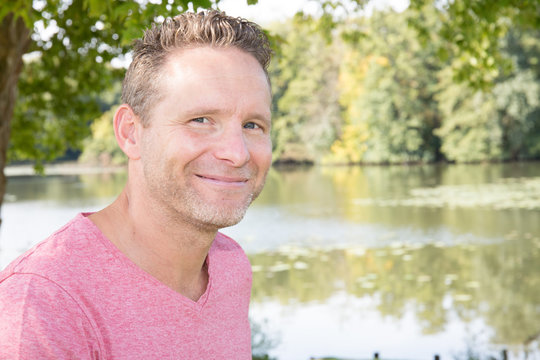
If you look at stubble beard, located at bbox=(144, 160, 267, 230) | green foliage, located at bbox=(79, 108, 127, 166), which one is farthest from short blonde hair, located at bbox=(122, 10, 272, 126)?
green foliage, located at bbox=(79, 108, 127, 166)

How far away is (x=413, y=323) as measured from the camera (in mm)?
9078

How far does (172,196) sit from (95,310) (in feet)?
0.84

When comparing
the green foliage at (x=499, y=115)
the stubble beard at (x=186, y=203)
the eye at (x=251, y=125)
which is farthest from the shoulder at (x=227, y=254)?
the green foliage at (x=499, y=115)

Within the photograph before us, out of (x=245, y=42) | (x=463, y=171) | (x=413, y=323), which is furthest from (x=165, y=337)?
(x=463, y=171)

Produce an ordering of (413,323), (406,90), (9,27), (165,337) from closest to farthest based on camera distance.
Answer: (165,337) → (9,27) → (413,323) → (406,90)

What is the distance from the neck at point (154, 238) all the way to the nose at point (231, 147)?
152 millimetres

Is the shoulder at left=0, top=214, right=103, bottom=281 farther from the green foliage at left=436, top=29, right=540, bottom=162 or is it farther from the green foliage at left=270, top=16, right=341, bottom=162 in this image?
the green foliage at left=270, top=16, right=341, bottom=162

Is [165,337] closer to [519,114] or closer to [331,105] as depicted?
[519,114]

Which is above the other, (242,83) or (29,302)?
(242,83)

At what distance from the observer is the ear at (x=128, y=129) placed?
126 centimetres

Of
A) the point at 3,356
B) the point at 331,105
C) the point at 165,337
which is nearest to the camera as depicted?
the point at 3,356

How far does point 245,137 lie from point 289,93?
47464 millimetres

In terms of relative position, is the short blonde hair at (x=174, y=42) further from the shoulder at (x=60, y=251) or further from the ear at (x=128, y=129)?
the shoulder at (x=60, y=251)

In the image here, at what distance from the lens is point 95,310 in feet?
3.49
